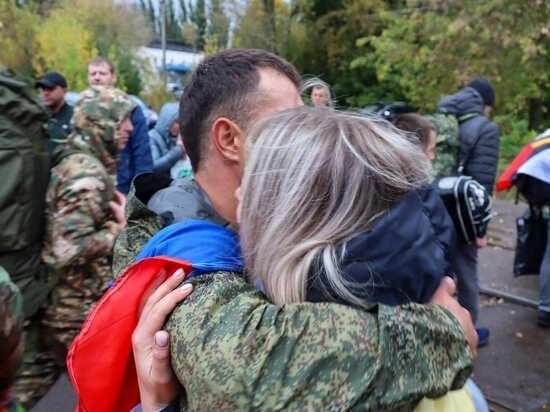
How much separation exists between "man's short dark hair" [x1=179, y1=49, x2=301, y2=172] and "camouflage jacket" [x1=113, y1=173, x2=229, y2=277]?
0.13 metres

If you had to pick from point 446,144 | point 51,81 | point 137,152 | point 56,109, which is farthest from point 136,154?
point 446,144

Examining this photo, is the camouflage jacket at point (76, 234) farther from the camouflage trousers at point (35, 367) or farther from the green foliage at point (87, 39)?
the green foliage at point (87, 39)

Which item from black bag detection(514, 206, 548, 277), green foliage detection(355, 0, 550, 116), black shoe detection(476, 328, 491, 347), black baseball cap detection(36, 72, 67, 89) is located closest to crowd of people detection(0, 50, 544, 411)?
black shoe detection(476, 328, 491, 347)

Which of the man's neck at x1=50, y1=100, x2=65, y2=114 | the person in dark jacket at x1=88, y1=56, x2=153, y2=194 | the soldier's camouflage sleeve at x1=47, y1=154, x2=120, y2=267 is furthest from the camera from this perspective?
the man's neck at x1=50, y1=100, x2=65, y2=114

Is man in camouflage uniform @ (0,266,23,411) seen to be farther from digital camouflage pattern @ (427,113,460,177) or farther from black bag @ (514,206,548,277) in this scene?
black bag @ (514,206,548,277)

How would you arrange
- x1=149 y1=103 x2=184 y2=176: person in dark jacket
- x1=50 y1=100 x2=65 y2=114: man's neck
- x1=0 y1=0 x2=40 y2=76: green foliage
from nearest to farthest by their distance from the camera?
x1=50 y1=100 x2=65 y2=114: man's neck → x1=149 y1=103 x2=184 y2=176: person in dark jacket → x1=0 y1=0 x2=40 y2=76: green foliage

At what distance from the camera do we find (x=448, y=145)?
523cm

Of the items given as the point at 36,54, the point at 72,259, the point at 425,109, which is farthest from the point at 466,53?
the point at 36,54

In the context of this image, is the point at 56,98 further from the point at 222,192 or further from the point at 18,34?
the point at 18,34

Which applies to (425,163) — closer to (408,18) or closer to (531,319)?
(531,319)

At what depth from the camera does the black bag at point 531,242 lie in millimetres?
5531

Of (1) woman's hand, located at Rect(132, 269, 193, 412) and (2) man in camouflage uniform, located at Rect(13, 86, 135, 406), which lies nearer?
(1) woman's hand, located at Rect(132, 269, 193, 412)

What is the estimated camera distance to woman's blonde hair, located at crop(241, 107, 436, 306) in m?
1.05

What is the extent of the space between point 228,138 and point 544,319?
464cm
